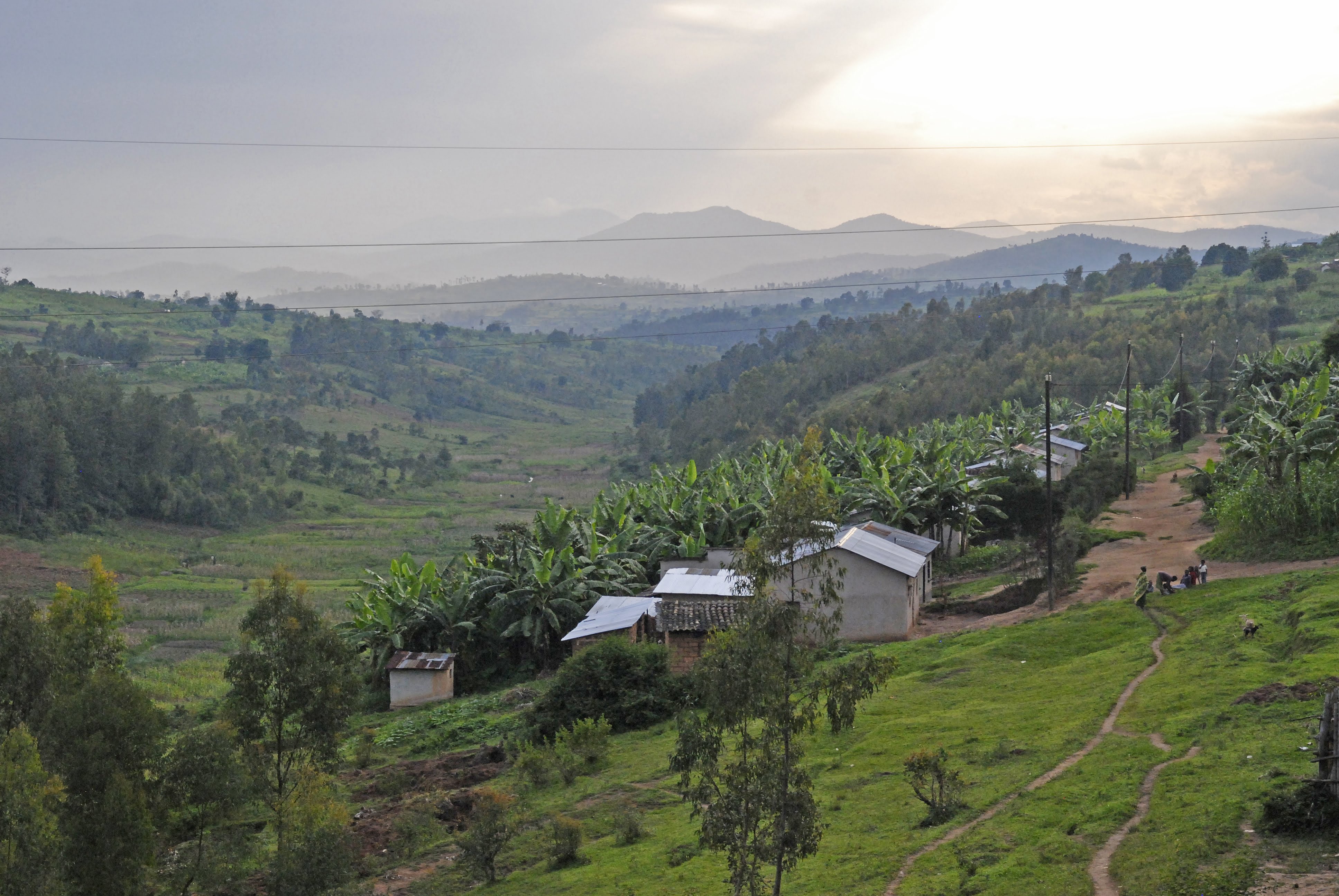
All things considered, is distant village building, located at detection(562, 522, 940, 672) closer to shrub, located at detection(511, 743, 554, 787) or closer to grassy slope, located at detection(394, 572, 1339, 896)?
Answer: grassy slope, located at detection(394, 572, 1339, 896)

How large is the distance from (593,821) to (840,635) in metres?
13.5

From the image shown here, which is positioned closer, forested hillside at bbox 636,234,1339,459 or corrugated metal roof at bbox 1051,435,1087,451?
corrugated metal roof at bbox 1051,435,1087,451

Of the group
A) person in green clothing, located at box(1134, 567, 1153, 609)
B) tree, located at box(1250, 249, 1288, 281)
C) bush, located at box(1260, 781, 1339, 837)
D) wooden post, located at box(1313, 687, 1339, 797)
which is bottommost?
person in green clothing, located at box(1134, 567, 1153, 609)

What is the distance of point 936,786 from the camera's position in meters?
17.2

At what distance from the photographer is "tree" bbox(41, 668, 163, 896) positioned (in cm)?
1581

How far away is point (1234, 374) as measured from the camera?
6662 centimetres

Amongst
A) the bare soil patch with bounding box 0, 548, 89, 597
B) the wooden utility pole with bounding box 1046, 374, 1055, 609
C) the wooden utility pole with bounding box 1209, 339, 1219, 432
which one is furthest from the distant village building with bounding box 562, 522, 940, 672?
the wooden utility pole with bounding box 1209, 339, 1219, 432

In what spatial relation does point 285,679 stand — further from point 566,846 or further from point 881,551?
point 881,551

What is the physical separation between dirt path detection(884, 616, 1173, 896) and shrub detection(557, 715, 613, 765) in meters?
9.97

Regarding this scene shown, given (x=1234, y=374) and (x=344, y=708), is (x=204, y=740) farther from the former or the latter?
(x=1234, y=374)

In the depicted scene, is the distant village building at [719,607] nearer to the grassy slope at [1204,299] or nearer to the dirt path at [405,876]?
the dirt path at [405,876]

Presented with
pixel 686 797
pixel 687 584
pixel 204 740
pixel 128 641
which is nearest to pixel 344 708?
pixel 204 740

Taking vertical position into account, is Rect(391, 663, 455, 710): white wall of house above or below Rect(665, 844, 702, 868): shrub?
below

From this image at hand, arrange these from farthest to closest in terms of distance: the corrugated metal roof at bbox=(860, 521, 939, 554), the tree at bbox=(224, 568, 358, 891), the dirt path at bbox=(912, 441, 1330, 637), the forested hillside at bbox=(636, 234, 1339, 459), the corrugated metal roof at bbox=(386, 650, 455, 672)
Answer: the forested hillside at bbox=(636, 234, 1339, 459) < the corrugated metal roof at bbox=(860, 521, 939, 554) < the corrugated metal roof at bbox=(386, 650, 455, 672) < the dirt path at bbox=(912, 441, 1330, 637) < the tree at bbox=(224, 568, 358, 891)
